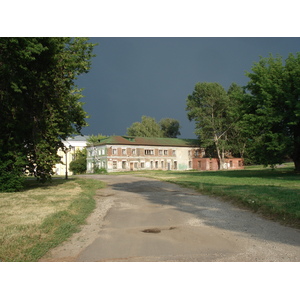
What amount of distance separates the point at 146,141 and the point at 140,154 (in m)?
4.45

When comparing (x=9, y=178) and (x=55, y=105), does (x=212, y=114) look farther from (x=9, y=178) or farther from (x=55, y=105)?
(x=9, y=178)

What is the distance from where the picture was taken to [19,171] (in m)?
17.3

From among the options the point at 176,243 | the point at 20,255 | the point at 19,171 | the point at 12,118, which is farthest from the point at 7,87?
the point at 176,243

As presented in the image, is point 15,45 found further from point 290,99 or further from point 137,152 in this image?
point 137,152

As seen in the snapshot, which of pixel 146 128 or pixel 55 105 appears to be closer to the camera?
pixel 55 105

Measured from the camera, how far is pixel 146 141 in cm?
7588

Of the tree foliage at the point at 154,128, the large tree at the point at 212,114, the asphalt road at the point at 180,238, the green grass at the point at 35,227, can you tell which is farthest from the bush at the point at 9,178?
the tree foliage at the point at 154,128

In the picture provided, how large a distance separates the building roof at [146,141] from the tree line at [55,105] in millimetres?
41176

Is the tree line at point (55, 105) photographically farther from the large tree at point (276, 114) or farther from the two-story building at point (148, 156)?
the two-story building at point (148, 156)

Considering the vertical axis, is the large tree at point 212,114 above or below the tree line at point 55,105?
above

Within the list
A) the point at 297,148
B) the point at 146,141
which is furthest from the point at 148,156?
the point at 297,148

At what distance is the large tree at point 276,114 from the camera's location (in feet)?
91.1

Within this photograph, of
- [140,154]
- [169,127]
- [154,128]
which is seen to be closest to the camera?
A: [140,154]

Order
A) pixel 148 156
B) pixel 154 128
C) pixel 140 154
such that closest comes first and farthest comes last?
pixel 140 154 < pixel 148 156 < pixel 154 128
